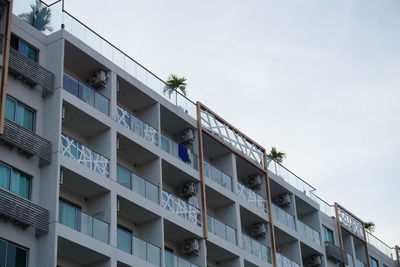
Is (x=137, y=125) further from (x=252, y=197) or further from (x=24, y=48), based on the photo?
(x=252, y=197)

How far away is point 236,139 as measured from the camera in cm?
5900

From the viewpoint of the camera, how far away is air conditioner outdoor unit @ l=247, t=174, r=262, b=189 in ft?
197

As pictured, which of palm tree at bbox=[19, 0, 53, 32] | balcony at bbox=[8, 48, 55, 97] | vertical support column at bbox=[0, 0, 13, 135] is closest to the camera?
vertical support column at bbox=[0, 0, 13, 135]

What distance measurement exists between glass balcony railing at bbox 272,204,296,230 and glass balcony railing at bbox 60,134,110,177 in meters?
18.5

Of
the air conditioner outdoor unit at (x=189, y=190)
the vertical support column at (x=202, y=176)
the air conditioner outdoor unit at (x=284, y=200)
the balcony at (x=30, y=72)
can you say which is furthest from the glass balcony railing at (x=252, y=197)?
the balcony at (x=30, y=72)

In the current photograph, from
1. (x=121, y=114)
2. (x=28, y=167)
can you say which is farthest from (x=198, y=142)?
(x=28, y=167)

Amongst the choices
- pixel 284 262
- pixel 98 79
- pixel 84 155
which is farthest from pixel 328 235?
pixel 84 155

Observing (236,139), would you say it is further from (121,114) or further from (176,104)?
(121,114)

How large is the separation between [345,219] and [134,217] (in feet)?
91.9

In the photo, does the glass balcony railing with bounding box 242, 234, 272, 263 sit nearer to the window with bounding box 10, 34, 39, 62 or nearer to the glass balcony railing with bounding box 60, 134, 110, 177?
the glass balcony railing with bounding box 60, 134, 110, 177

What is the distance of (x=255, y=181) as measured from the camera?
6025 cm

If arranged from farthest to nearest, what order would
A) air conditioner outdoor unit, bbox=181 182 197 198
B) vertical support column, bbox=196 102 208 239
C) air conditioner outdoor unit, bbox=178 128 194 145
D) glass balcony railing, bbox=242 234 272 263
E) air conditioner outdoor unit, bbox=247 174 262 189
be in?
air conditioner outdoor unit, bbox=247 174 262 189 < glass balcony railing, bbox=242 234 272 263 < air conditioner outdoor unit, bbox=178 128 194 145 < air conditioner outdoor unit, bbox=181 182 197 198 < vertical support column, bbox=196 102 208 239

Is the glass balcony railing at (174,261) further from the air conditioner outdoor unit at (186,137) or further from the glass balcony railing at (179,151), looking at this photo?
the air conditioner outdoor unit at (186,137)

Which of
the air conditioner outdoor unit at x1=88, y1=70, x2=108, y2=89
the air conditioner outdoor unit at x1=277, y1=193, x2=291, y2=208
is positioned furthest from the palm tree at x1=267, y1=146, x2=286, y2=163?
the air conditioner outdoor unit at x1=88, y1=70, x2=108, y2=89
